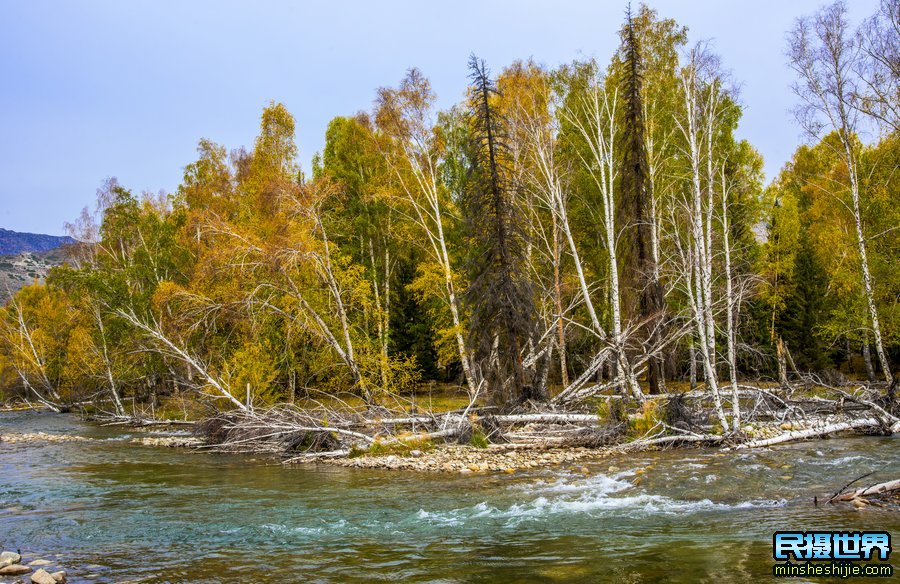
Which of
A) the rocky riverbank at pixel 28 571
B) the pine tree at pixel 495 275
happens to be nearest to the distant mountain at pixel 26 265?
the pine tree at pixel 495 275

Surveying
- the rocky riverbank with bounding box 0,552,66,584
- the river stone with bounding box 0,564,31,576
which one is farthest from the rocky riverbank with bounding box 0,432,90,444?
the river stone with bounding box 0,564,31,576

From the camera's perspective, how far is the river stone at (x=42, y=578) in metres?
6.56

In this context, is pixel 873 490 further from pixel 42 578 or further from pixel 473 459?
pixel 42 578

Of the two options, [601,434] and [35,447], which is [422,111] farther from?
[35,447]

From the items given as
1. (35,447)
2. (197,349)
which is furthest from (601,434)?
(35,447)

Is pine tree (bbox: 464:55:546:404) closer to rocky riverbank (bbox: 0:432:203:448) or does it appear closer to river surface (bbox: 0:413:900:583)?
river surface (bbox: 0:413:900:583)

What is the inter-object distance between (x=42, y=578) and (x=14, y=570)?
0.80 meters

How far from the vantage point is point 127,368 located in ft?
97.7

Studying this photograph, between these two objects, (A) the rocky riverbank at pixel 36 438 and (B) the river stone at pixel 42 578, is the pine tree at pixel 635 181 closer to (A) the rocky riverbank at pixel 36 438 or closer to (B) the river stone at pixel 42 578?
(B) the river stone at pixel 42 578

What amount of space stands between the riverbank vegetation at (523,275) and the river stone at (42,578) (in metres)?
9.61

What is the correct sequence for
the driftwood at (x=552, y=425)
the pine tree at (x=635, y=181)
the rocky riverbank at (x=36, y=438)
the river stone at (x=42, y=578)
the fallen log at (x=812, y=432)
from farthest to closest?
the rocky riverbank at (x=36, y=438)
the pine tree at (x=635, y=181)
the driftwood at (x=552, y=425)
the fallen log at (x=812, y=432)
the river stone at (x=42, y=578)

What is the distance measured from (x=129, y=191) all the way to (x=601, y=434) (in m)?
31.3

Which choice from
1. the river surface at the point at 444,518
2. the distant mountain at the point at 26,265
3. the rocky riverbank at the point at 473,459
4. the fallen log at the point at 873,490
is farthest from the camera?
the distant mountain at the point at 26,265

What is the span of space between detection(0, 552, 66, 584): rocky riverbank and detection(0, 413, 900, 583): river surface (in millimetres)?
212
